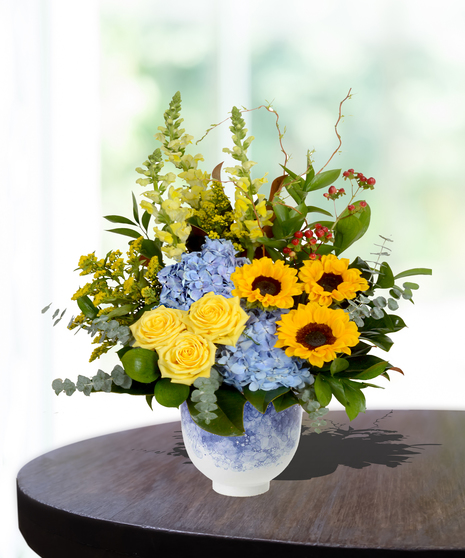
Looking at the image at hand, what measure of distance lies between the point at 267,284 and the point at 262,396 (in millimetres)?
163

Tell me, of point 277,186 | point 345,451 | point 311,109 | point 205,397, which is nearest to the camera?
point 205,397

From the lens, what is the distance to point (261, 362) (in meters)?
0.87

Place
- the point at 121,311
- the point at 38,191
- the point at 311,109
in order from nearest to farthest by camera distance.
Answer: the point at 121,311
the point at 38,191
the point at 311,109

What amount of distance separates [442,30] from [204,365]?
2354 millimetres

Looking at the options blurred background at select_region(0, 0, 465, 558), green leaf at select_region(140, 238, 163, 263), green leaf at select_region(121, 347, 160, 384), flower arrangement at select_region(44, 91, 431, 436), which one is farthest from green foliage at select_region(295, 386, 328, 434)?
blurred background at select_region(0, 0, 465, 558)

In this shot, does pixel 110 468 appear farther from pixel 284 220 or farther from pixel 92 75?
pixel 92 75

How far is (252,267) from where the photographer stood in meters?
0.87

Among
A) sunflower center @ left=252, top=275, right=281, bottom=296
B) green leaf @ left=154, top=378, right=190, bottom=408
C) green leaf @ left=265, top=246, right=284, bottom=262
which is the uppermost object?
green leaf @ left=265, top=246, right=284, bottom=262

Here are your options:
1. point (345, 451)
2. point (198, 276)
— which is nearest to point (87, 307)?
point (198, 276)

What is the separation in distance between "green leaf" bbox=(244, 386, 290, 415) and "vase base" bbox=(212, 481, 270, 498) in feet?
0.65

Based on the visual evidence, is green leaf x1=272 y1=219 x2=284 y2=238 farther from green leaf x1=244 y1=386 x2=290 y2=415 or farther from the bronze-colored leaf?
green leaf x1=244 y1=386 x2=290 y2=415

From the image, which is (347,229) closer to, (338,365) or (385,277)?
(385,277)

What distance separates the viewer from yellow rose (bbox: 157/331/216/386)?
2.70 ft

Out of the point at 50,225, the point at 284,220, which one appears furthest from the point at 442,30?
the point at 284,220
